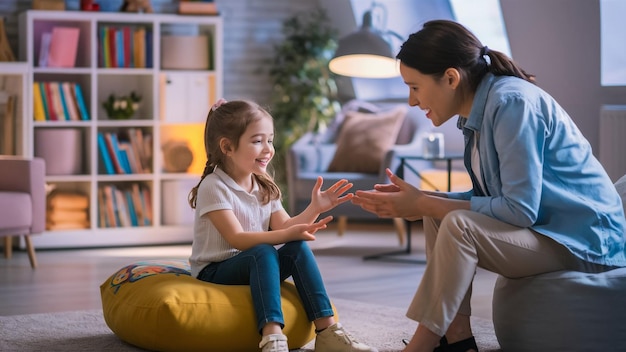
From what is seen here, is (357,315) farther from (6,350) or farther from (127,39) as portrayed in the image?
(127,39)

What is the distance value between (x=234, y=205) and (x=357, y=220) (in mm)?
4279

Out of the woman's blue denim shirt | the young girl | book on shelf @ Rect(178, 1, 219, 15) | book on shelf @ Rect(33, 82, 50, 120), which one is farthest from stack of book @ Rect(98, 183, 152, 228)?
the woman's blue denim shirt

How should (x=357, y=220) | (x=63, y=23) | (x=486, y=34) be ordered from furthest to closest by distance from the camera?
(x=357, y=220) → (x=486, y=34) → (x=63, y=23)

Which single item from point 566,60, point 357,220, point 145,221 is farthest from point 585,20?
point 145,221

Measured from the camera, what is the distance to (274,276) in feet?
8.50

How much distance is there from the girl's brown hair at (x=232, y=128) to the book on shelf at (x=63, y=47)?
2909 millimetres

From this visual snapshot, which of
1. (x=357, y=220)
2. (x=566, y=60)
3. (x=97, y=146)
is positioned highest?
(x=566, y=60)

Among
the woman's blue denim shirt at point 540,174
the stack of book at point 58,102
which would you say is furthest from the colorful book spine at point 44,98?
the woman's blue denim shirt at point 540,174

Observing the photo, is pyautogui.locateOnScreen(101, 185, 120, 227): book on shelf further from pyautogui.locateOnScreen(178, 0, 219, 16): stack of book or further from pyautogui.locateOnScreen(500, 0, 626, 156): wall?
pyautogui.locateOnScreen(500, 0, 626, 156): wall

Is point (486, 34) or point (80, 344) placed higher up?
point (486, 34)

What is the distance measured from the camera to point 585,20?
5352 millimetres

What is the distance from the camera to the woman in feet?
7.48

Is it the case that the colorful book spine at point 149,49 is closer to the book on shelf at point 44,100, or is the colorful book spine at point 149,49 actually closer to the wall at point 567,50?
the book on shelf at point 44,100

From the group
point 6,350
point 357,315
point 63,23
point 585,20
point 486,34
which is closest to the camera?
point 6,350
